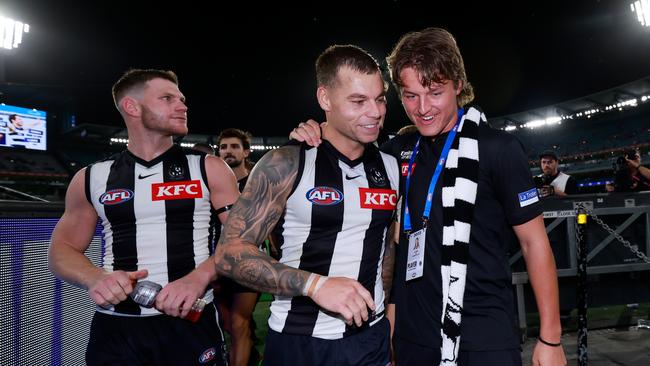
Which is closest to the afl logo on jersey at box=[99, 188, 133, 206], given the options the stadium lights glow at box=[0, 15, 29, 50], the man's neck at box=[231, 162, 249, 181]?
the man's neck at box=[231, 162, 249, 181]

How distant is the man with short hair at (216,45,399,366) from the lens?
65.6 inches

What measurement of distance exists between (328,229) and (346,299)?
0.51 m

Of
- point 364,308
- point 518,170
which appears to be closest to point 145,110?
point 364,308

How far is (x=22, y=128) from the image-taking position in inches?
852

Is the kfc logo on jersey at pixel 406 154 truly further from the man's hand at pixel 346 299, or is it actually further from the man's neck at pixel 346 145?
the man's hand at pixel 346 299

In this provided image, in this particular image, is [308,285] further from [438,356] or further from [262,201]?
[438,356]

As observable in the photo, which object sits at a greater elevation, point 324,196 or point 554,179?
point 554,179

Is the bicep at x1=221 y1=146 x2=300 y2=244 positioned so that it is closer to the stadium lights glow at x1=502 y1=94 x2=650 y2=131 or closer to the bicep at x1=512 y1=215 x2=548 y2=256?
the bicep at x1=512 y1=215 x2=548 y2=256

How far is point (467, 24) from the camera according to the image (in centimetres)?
1727

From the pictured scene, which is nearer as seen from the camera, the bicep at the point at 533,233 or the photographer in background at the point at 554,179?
the bicep at the point at 533,233

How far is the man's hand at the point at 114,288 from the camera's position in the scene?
1.63m

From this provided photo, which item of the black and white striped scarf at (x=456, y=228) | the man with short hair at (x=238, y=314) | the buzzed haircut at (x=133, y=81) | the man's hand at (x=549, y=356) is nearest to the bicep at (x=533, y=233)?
the black and white striped scarf at (x=456, y=228)

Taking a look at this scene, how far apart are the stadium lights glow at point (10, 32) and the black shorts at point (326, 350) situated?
2241 cm

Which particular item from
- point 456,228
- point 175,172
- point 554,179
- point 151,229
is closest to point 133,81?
point 175,172
